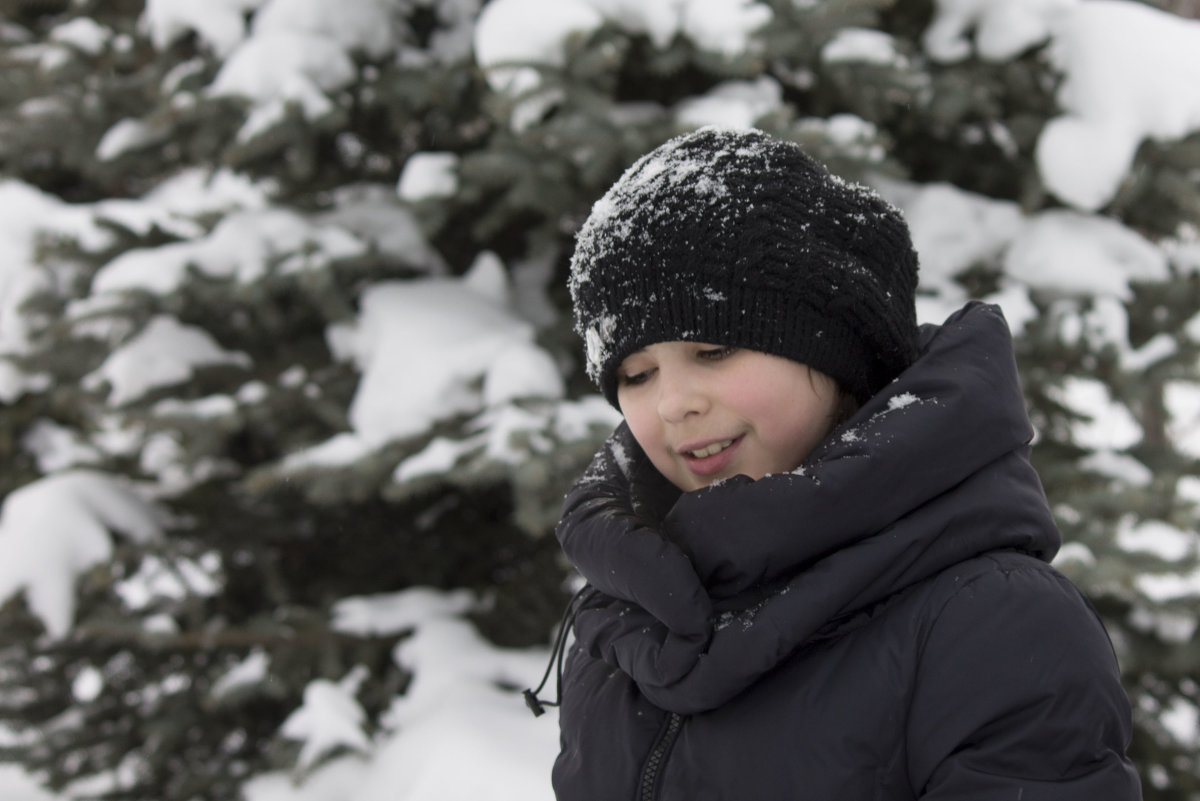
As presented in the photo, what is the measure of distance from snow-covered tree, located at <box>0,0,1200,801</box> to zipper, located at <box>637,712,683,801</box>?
3.77 feet

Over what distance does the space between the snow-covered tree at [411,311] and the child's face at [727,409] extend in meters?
1.04

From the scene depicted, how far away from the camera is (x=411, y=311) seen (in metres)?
2.88

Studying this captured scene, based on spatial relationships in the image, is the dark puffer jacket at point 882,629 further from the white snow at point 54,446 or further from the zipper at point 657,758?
the white snow at point 54,446

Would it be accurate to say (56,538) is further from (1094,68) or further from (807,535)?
(1094,68)

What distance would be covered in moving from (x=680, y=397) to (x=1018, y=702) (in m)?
0.53

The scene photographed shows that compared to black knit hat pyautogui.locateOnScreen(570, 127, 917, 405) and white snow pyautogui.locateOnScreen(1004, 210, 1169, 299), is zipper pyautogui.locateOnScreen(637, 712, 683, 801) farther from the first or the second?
white snow pyautogui.locateOnScreen(1004, 210, 1169, 299)

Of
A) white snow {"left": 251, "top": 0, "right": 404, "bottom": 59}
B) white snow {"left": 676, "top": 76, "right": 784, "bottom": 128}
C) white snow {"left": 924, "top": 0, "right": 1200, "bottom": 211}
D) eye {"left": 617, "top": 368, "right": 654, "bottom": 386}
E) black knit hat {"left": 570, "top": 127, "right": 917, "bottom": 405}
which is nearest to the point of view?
black knit hat {"left": 570, "top": 127, "right": 917, "bottom": 405}

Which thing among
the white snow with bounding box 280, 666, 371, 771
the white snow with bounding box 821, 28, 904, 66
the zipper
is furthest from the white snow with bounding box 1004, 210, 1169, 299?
the white snow with bounding box 280, 666, 371, 771

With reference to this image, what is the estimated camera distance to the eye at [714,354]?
1280mm

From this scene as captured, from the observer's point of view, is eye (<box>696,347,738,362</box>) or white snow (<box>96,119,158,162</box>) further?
white snow (<box>96,119,158,162</box>)

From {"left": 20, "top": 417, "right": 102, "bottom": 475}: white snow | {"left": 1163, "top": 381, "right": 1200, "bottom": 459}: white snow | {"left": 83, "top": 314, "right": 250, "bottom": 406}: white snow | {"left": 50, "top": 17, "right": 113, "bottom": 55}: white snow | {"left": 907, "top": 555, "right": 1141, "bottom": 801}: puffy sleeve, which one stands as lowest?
{"left": 1163, "top": 381, "right": 1200, "bottom": 459}: white snow

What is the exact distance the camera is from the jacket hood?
43.5 inches

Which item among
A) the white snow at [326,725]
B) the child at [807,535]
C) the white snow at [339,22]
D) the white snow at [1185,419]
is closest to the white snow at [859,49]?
the white snow at [339,22]

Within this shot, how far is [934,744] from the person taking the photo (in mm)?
1034
